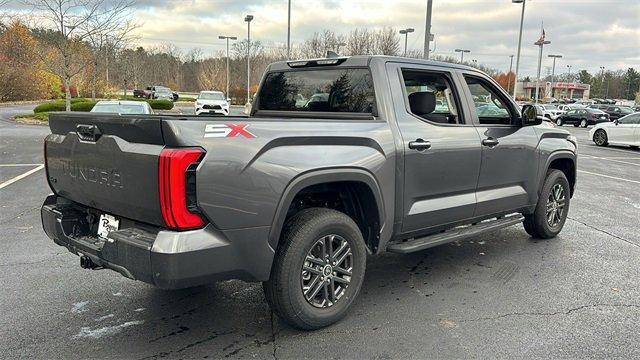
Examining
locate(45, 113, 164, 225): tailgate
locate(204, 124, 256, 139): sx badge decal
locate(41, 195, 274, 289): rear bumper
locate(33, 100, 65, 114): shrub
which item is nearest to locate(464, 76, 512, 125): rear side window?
locate(204, 124, 256, 139): sx badge decal

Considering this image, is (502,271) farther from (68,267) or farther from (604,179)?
(604,179)

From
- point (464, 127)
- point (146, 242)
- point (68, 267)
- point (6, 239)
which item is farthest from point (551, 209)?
point (6, 239)

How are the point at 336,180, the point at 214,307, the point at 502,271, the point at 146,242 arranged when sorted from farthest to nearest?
the point at 502,271 < the point at 214,307 < the point at 336,180 < the point at 146,242

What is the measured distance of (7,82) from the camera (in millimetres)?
39469

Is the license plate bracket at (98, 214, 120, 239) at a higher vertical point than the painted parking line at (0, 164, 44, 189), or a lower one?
higher

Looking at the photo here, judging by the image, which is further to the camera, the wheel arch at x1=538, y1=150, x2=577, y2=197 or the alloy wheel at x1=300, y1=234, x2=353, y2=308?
the wheel arch at x1=538, y1=150, x2=577, y2=197

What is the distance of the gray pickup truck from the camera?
9.06ft

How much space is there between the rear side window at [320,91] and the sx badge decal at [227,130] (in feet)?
4.51

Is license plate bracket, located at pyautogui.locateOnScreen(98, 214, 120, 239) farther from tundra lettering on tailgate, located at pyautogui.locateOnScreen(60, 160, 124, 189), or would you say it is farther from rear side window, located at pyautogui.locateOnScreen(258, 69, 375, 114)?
rear side window, located at pyautogui.locateOnScreen(258, 69, 375, 114)

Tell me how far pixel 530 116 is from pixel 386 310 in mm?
2539

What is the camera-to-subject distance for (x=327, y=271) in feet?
11.4

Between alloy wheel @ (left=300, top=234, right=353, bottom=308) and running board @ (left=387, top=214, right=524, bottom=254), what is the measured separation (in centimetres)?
53

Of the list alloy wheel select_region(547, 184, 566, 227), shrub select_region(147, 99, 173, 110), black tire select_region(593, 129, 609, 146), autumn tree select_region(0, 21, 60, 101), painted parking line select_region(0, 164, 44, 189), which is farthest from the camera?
autumn tree select_region(0, 21, 60, 101)

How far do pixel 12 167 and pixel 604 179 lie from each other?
42.5 feet
